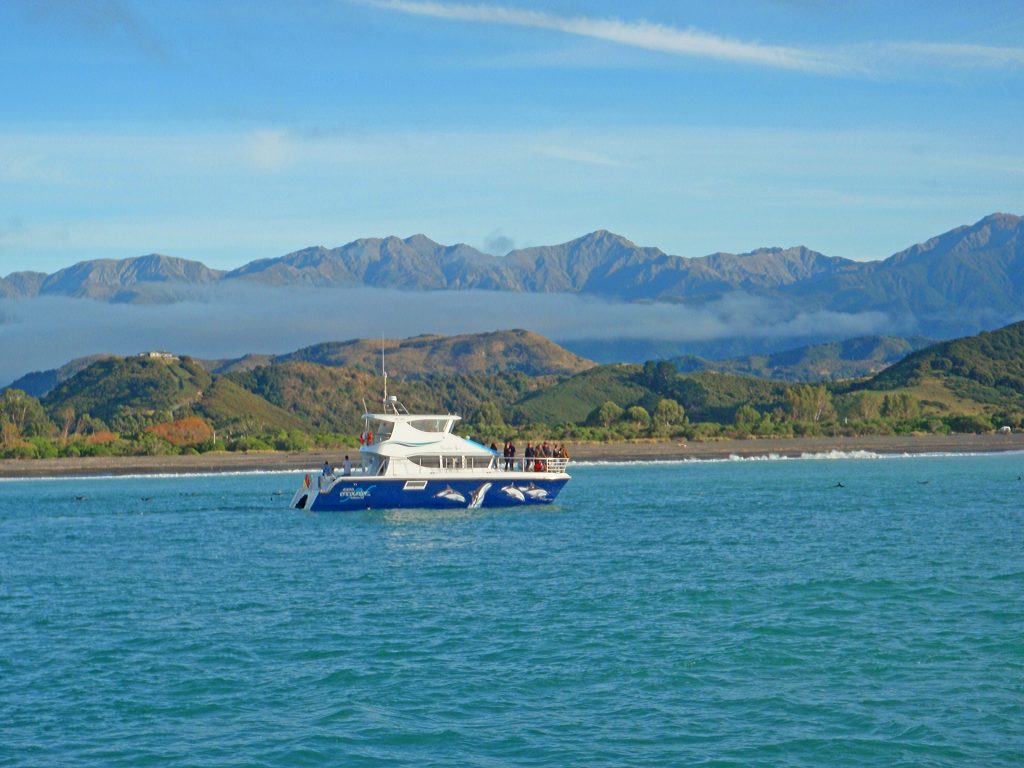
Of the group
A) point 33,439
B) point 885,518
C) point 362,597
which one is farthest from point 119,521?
point 33,439

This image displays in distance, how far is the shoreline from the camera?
11225 centimetres

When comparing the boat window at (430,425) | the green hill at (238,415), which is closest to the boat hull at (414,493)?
the boat window at (430,425)

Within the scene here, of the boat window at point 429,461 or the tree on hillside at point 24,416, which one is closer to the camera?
the boat window at point 429,461

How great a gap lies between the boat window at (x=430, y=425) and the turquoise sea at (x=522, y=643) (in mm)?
7739

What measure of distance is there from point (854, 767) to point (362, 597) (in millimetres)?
17646

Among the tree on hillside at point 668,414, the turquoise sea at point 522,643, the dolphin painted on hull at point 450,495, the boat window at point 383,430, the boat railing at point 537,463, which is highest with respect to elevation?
the tree on hillside at point 668,414

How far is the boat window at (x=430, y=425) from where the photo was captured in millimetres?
58156

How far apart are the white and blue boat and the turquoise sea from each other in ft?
17.8

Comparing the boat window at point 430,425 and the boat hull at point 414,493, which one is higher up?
the boat window at point 430,425

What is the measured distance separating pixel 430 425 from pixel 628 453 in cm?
6961

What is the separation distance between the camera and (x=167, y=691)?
75.7 feet

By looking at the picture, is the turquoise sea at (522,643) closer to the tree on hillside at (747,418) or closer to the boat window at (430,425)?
the boat window at (430,425)

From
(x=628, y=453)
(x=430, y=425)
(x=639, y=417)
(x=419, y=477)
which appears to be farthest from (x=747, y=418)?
(x=419, y=477)

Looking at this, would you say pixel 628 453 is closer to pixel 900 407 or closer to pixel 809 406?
pixel 809 406
